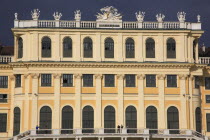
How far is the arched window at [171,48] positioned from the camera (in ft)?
213

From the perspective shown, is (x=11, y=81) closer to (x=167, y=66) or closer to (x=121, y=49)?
(x=121, y=49)

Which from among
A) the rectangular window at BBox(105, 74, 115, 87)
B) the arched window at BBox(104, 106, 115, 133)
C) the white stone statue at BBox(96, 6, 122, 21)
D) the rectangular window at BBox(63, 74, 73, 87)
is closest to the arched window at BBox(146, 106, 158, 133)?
the arched window at BBox(104, 106, 115, 133)

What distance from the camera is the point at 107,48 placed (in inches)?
2542

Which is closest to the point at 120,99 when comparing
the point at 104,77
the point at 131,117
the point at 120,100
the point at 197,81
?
the point at 120,100

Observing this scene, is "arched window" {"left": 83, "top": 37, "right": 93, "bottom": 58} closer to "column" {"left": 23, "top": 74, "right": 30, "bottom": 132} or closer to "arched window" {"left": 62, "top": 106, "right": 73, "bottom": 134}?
"arched window" {"left": 62, "top": 106, "right": 73, "bottom": 134}

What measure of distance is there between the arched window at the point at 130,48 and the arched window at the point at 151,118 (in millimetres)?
6340

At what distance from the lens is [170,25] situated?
65750 millimetres

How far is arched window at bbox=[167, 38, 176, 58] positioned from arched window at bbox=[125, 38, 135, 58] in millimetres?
4044

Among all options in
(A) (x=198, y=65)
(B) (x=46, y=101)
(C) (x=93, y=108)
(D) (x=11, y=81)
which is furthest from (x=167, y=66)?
(D) (x=11, y=81)

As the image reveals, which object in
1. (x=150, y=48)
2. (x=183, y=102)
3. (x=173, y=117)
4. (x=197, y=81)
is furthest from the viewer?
(x=197, y=81)

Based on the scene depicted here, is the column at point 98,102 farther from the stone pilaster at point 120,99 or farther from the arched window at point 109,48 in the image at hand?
the arched window at point 109,48

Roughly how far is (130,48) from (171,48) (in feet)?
15.5

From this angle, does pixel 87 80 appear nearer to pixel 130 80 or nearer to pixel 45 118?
pixel 130 80

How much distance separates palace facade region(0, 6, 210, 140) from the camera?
6297 cm
